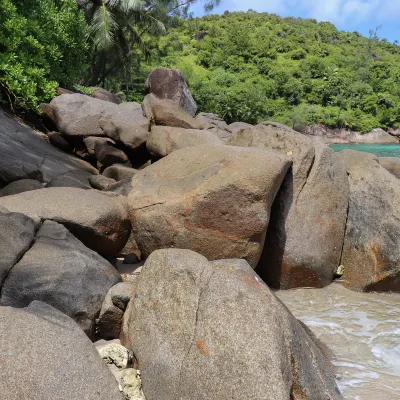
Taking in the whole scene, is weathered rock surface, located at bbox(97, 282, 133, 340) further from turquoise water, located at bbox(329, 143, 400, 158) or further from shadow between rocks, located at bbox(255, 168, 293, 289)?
turquoise water, located at bbox(329, 143, 400, 158)

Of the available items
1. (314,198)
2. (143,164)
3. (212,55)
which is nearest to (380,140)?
(212,55)

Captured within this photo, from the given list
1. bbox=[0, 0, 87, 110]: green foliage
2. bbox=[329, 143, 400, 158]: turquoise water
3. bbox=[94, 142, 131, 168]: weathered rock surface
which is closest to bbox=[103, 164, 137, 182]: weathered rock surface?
bbox=[94, 142, 131, 168]: weathered rock surface

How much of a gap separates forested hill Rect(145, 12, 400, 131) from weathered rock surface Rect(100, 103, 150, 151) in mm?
29286

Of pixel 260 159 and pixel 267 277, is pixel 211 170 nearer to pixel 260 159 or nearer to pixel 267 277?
pixel 260 159

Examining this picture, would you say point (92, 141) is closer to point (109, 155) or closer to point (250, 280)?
point (109, 155)

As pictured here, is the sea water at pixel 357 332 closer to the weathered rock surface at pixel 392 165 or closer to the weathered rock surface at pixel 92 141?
the weathered rock surface at pixel 392 165

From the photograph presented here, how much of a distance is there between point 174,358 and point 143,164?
24.7ft

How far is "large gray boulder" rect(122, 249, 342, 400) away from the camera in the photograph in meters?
2.76

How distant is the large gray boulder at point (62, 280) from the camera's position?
3.45 metres

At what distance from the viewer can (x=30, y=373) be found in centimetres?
254

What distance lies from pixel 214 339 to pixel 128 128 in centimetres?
772

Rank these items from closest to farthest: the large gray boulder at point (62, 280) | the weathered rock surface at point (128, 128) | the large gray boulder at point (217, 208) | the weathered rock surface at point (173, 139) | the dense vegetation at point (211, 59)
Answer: the large gray boulder at point (62, 280) → the large gray boulder at point (217, 208) → the weathered rock surface at point (173, 139) → the weathered rock surface at point (128, 128) → the dense vegetation at point (211, 59)

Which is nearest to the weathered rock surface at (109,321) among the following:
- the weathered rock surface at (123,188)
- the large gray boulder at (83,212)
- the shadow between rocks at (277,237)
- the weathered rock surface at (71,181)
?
the large gray boulder at (83,212)

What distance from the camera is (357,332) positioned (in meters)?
4.59
